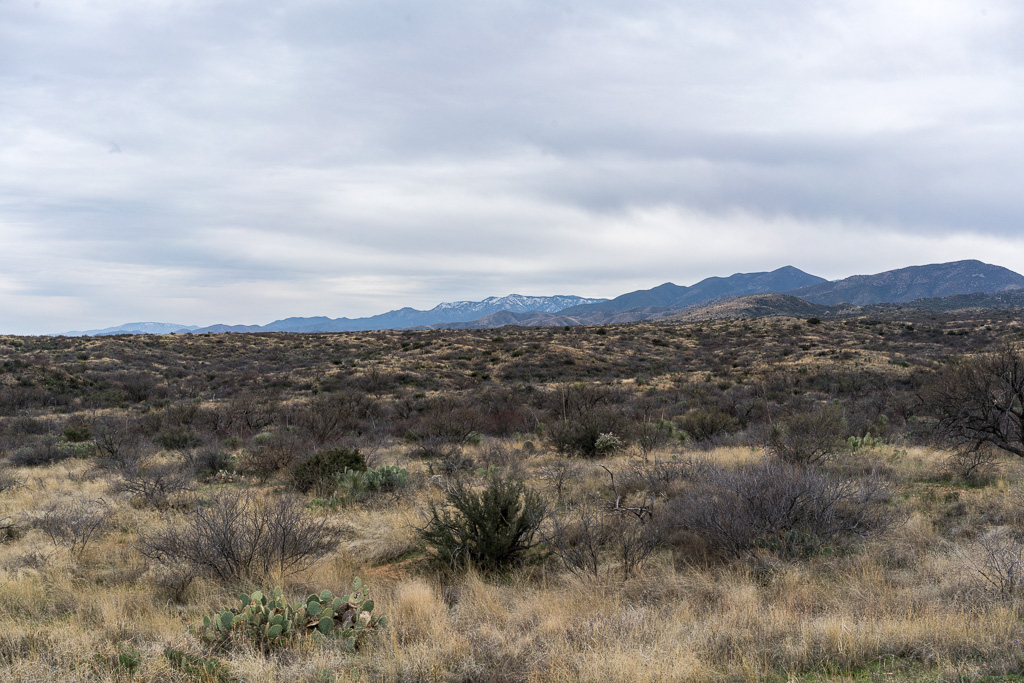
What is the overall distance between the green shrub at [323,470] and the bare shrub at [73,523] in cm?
289

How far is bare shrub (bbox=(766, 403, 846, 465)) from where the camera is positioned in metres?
10.0

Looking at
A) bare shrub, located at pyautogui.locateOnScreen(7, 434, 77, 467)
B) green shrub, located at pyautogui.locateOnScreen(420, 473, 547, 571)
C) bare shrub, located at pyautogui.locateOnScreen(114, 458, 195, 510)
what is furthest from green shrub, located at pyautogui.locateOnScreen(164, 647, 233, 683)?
bare shrub, located at pyautogui.locateOnScreen(7, 434, 77, 467)

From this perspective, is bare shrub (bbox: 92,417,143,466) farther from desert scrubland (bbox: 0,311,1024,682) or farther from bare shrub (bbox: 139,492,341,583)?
bare shrub (bbox: 139,492,341,583)

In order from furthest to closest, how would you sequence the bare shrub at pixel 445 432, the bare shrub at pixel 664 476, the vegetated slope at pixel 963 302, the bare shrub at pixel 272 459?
the vegetated slope at pixel 963 302
the bare shrub at pixel 445 432
the bare shrub at pixel 272 459
the bare shrub at pixel 664 476

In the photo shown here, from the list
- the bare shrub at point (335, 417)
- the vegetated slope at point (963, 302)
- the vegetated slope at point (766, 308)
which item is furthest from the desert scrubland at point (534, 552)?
the vegetated slope at point (766, 308)

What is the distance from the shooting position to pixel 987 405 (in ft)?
31.0

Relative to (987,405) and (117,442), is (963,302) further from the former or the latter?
(117,442)

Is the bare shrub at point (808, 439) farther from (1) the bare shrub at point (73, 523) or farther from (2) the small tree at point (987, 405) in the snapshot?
(1) the bare shrub at point (73, 523)

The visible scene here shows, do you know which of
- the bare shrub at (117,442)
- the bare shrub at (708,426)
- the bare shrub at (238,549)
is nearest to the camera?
the bare shrub at (238,549)

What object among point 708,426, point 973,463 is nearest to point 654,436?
point 708,426

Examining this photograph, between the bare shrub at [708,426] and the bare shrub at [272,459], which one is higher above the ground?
the bare shrub at [272,459]

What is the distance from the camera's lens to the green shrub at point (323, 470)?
391 inches

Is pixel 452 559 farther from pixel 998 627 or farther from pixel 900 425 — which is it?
pixel 900 425

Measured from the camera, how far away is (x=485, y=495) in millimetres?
6316
